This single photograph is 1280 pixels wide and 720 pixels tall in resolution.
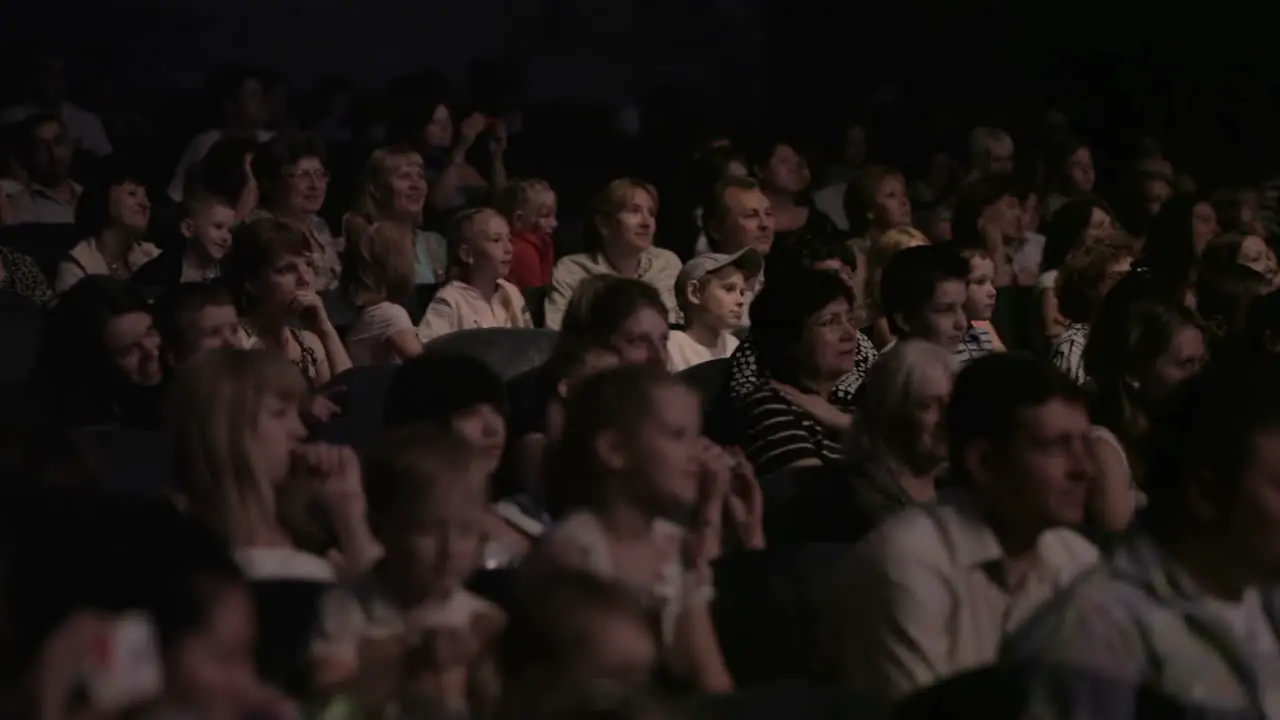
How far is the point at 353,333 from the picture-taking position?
6.01 meters

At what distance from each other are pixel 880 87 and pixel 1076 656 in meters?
9.90

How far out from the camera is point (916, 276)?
5.49 m

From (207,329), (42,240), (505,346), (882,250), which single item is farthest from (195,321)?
(42,240)

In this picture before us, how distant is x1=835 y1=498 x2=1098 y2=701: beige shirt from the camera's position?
10.3 feet

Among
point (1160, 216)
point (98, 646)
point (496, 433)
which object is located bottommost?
point (1160, 216)

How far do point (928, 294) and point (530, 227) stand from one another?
252cm

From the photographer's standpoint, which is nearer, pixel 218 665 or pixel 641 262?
pixel 218 665

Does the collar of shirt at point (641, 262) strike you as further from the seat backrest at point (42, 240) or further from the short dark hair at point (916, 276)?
the seat backrest at point (42, 240)

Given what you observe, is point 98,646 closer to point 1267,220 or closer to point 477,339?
point 477,339

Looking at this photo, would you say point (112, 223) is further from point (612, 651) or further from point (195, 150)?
point (612, 651)

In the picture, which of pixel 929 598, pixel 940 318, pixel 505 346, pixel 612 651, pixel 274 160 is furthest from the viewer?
pixel 274 160

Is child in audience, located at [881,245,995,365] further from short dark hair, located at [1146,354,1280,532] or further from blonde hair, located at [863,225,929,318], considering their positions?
short dark hair, located at [1146,354,1280,532]

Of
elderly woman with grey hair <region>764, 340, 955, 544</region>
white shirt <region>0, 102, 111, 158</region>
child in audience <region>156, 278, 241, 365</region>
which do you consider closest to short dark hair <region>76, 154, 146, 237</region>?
child in audience <region>156, 278, 241, 365</region>

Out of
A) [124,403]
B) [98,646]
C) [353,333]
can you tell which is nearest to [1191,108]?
[353,333]
